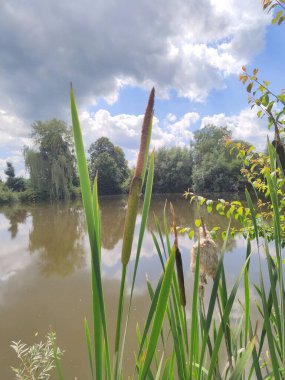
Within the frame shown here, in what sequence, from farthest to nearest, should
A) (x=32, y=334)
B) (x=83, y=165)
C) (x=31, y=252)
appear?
(x=31, y=252) → (x=32, y=334) → (x=83, y=165)

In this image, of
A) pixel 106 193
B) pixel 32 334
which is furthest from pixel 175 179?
pixel 32 334

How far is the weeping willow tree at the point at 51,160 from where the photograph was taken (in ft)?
75.6

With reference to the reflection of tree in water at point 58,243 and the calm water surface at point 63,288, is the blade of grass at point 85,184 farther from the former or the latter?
the reflection of tree in water at point 58,243

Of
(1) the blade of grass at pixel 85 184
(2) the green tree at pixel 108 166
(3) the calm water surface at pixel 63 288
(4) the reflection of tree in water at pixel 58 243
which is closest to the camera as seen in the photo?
(1) the blade of grass at pixel 85 184

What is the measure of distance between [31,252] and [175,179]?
24.1 metres

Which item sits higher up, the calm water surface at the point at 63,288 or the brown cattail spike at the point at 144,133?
the brown cattail spike at the point at 144,133

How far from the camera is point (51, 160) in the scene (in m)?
23.3

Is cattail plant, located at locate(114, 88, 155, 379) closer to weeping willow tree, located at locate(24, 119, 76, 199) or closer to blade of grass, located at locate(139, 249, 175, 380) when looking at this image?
blade of grass, located at locate(139, 249, 175, 380)

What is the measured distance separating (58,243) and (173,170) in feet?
73.7

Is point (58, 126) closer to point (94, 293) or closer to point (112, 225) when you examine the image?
point (112, 225)

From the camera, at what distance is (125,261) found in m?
0.29

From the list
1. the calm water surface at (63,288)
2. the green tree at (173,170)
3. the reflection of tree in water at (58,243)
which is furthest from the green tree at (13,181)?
the calm water surface at (63,288)

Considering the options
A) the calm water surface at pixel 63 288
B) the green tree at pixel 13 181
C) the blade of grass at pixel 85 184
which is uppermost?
the green tree at pixel 13 181

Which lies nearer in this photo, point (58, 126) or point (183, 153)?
point (58, 126)
